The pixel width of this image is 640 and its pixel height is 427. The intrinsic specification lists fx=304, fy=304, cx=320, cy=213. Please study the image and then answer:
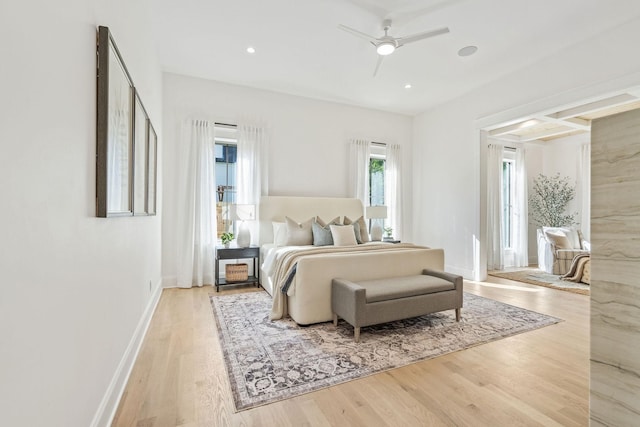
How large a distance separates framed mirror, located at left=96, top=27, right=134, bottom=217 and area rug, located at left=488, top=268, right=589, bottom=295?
5539 millimetres

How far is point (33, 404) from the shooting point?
94cm

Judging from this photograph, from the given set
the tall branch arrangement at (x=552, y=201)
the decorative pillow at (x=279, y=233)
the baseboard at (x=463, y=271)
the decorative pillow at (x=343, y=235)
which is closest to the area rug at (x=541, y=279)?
the baseboard at (x=463, y=271)

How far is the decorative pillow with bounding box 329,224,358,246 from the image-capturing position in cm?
427

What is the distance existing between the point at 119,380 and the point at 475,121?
556cm

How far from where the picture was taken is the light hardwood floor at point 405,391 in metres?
1.69

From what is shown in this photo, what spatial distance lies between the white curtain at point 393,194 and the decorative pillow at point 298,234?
7.06ft

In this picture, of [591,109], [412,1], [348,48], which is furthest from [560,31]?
[348,48]

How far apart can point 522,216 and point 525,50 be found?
3929 millimetres

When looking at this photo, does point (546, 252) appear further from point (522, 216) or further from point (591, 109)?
point (591, 109)

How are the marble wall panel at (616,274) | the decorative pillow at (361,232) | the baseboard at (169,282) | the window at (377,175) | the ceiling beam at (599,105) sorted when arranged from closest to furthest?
the marble wall panel at (616,274) → the ceiling beam at (599,105) → the baseboard at (169,282) → the decorative pillow at (361,232) → the window at (377,175)

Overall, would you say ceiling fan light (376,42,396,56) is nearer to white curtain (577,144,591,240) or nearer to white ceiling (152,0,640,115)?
white ceiling (152,0,640,115)

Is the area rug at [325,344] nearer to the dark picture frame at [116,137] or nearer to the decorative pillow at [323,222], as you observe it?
the dark picture frame at [116,137]

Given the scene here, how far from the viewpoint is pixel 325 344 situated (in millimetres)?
2594

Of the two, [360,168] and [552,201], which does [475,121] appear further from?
[552,201]
